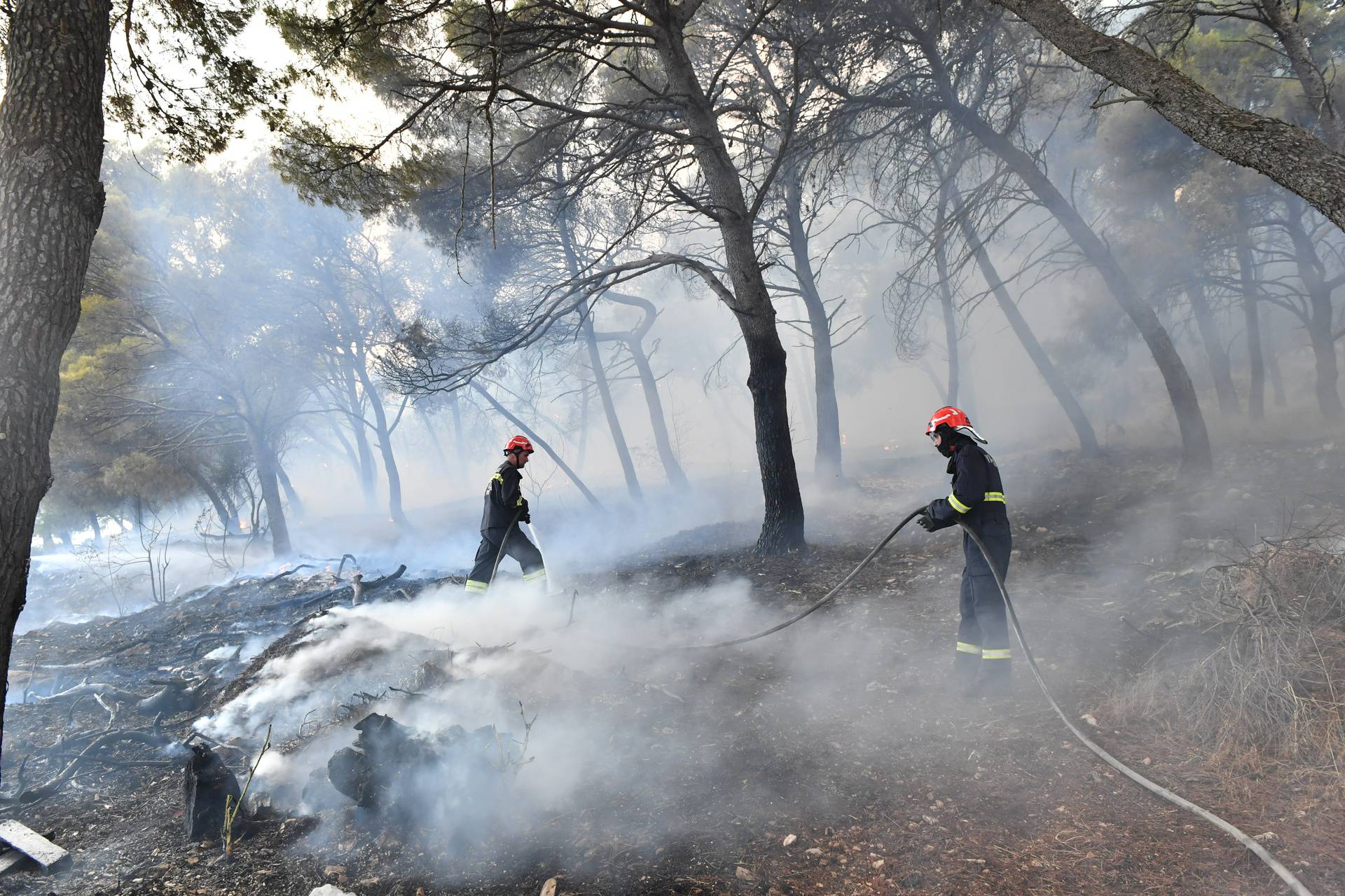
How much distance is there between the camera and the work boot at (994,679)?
4.52m

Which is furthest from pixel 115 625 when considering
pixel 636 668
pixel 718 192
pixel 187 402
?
pixel 718 192

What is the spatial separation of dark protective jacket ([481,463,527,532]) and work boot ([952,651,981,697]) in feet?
15.3

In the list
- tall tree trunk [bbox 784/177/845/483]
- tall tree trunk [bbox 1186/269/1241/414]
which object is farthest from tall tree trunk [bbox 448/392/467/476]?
tall tree trunk [bbox 1186/269/1241/414]

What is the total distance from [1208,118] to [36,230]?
5907 millimetres

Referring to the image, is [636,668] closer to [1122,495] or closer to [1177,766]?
[1177,766]

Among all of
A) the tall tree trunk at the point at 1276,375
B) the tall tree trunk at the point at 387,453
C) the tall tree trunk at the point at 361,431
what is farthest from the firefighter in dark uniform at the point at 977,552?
the tall tree trunk at the point at 387,453

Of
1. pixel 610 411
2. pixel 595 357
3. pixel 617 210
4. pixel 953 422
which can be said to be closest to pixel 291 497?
pixel 610 411

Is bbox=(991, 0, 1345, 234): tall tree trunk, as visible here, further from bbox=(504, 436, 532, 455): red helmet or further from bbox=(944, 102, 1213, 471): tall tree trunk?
bbox=(504, 436, 532, 455): red helmet

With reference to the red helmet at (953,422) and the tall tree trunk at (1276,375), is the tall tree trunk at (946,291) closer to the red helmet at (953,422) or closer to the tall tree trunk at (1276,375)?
the red helmet at (953,422)

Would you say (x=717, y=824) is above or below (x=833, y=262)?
below

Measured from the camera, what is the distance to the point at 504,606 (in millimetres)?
7715

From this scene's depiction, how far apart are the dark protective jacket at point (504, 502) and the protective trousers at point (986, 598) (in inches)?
183

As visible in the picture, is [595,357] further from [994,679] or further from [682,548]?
[994,679]

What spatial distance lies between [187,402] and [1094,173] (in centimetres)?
2173
